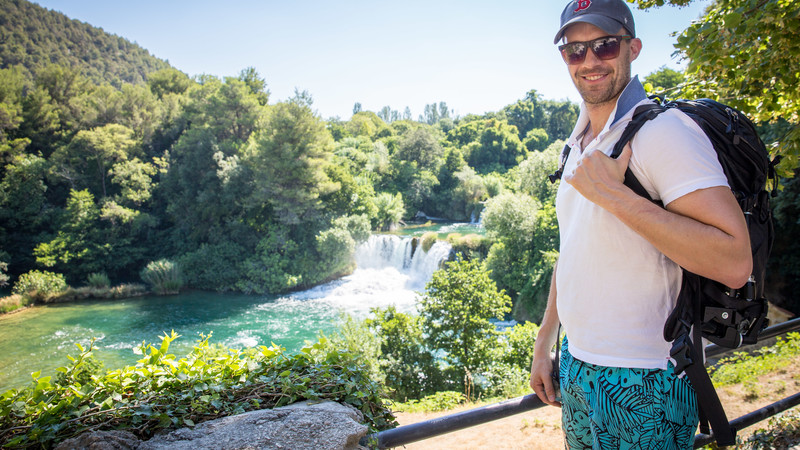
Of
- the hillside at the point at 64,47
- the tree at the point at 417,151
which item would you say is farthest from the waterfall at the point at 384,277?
the hillside at the point at 64,47

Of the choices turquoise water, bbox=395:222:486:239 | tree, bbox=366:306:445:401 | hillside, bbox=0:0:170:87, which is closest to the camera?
tree, bbox=366:306:445:401

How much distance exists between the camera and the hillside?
42.4 meters

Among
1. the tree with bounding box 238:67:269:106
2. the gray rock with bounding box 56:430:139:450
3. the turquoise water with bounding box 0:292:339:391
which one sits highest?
the tree with bounding box 238:67:269:106

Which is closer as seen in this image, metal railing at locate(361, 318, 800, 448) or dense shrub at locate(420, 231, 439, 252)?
metal railing at locate(361, 318, 800, 448)

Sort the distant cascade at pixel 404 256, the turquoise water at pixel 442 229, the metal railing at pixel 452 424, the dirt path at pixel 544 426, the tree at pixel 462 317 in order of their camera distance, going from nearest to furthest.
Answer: the metal railing at pixel 452 424
the dirt path at pixel 544 426
the tree at pixel 462 317
the distant cascade at pixel 404 256
the turquoise water at pixel 442 229

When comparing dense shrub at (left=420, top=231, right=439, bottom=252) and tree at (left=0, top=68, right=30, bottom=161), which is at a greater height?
tree at (left=0, top=68, right=30, bottom=161)

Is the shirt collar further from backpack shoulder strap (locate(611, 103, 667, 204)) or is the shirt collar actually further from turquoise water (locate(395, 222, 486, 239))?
turquoise water (locate(395, 222, 486, 239))

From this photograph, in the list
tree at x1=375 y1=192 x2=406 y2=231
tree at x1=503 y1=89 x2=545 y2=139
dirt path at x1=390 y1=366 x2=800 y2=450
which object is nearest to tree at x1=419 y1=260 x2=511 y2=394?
dirt path at x1=390 y1=366 x2=800 y2=450

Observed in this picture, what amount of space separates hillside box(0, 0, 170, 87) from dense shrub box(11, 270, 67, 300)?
19443 mm

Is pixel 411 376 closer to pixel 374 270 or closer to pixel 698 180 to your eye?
pixel 698 180

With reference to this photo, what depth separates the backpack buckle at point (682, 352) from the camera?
3.29 ft

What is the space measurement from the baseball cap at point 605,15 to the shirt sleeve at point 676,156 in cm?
39

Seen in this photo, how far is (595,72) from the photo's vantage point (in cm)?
126

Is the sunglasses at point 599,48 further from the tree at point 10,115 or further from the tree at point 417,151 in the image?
the tree at point 417,151
